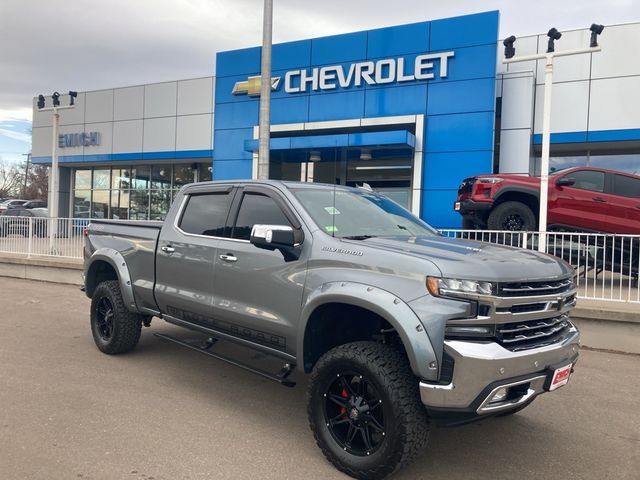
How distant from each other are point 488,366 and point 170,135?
2090cm

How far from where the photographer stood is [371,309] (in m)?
3.24

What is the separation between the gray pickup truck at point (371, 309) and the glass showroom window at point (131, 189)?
19.3 m

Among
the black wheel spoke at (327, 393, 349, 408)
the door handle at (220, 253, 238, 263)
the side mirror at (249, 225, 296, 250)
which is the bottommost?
the black wheel spoke at (327, 393, 349, 408)

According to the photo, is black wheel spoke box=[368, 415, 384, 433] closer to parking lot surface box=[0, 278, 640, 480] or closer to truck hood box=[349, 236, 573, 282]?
parking lot surface box=[0, 278, 640, 480]

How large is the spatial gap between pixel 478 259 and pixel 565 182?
7.40 m

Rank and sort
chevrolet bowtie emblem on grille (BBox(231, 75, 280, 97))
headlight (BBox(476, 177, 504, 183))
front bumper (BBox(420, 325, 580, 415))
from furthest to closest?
chevrolet bowtie emblem on grille (BBox(231, 75, 280, 97)), headlight (BBox(476, 177, 504, 183)), front bumper (BBox(420, 325, 580, 415))

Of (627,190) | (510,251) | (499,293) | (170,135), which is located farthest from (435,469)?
(170,135)

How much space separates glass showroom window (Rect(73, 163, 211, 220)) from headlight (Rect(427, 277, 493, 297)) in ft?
69.0

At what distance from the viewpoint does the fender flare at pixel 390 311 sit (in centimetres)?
298

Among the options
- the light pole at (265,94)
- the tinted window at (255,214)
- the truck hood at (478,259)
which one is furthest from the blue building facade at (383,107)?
the truck hood at (478,259)

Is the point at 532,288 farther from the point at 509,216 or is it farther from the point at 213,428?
the point at 509,216

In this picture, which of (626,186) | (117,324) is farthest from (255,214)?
(626,186)

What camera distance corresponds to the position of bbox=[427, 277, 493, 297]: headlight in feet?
9.77

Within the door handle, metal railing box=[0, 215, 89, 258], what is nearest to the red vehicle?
the door handle
